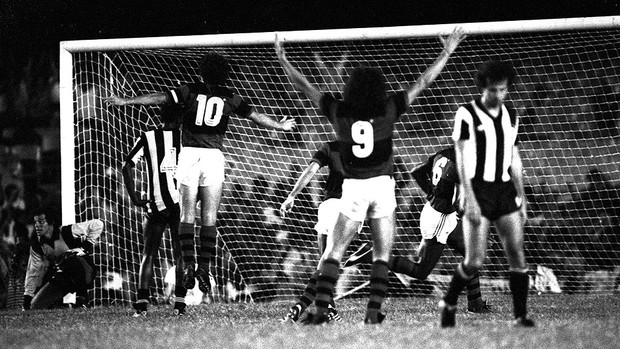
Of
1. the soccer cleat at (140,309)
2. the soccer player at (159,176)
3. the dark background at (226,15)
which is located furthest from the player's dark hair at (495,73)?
the dark background at (226,15)

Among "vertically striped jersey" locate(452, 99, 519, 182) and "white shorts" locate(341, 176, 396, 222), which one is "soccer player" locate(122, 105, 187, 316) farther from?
"vertically striped jersey" locate(452, 99, 519, 182)

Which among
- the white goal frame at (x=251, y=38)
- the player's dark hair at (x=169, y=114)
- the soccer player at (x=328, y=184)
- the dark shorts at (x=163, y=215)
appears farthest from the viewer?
the white goal frame at (x=251, y=38)

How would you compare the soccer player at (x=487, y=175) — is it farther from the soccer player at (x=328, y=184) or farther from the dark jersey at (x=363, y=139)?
the soccer player at (x=328, y=184)

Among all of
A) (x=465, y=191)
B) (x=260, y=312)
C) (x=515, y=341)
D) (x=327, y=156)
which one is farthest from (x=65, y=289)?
(x=515, y=341)

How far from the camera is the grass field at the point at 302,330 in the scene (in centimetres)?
619

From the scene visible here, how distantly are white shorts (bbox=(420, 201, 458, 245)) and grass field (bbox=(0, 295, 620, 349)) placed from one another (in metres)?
0.76

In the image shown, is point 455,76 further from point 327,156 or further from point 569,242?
point 327,156

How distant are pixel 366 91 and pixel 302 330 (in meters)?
1.79

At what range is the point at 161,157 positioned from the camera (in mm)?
10547

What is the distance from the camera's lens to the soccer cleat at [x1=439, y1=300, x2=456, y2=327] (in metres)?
7.14

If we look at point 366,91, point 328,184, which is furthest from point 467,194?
point 328,184

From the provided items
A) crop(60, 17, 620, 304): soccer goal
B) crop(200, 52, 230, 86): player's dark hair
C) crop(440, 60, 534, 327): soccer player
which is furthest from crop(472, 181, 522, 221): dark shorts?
crop(60, 17, 620, 304): soccer goal

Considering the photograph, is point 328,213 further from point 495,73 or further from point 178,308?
point 495,73

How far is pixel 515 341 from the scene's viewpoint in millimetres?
6082
